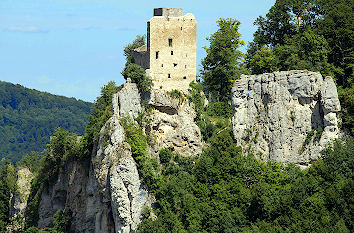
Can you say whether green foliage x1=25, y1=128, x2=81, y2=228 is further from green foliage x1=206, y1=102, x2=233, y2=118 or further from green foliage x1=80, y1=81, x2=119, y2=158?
green foliage x1=206, y1=102, x2=233, y2=118

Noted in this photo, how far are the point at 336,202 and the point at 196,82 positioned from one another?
15.1 m

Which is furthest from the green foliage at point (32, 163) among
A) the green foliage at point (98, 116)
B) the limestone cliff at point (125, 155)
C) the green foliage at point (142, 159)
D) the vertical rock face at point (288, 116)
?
the vertical rock face at point (288, 116)

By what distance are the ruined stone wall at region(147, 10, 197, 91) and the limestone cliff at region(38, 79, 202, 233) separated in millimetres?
1368

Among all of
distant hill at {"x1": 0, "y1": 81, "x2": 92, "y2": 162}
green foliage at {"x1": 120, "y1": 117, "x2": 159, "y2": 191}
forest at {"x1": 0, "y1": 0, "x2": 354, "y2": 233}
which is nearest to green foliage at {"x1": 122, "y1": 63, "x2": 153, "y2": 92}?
forest at {"x1": 0, "y1": 0, "x2": 354, "y2": 233}

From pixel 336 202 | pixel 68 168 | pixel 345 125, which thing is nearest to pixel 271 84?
pixel 345 125

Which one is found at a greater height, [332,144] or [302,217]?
[332,144]

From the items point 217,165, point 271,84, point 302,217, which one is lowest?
point 302,217

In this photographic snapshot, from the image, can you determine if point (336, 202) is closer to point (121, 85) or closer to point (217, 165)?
point (217, 165)

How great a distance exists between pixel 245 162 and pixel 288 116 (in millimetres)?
4526

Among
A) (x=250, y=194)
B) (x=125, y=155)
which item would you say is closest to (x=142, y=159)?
(x=125, y=155)

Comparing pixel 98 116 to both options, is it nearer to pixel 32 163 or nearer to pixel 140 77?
pixel 140 77

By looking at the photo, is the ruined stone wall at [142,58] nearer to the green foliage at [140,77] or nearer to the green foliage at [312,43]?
the green foliage at [140,77]

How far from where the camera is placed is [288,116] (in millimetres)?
62469

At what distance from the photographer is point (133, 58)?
225 ft
